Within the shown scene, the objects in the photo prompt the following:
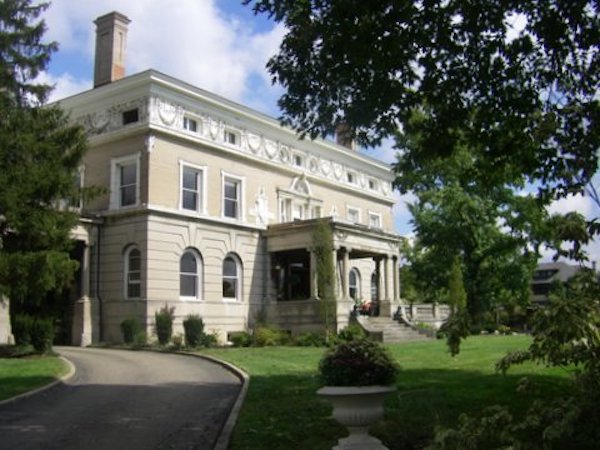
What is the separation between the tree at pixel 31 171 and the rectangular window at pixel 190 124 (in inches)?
364

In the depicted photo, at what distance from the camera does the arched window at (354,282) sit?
41906mm

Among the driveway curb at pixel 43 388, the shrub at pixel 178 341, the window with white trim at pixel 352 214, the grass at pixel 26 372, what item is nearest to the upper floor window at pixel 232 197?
the shrub at pixel 178 341

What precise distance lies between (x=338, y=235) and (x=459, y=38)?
22.1 metres

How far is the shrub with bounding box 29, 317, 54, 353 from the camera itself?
21.6 m

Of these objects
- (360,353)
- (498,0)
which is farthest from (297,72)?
(360,353)

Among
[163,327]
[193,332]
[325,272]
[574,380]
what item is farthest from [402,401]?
[325,272]

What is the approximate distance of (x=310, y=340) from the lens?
28.4m

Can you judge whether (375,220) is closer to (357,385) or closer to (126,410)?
(126,410)

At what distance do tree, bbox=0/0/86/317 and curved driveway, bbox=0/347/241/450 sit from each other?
3101 mm

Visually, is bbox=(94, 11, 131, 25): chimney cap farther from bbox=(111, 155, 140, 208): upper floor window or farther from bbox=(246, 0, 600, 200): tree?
bbox=(246, 0, 600, 200): tree

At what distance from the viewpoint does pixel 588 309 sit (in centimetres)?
621

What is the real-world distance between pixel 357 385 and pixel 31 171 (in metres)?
14.8

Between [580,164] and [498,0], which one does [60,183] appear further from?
[580,164]

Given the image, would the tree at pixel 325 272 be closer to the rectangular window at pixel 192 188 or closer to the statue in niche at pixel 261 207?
the statue in niche at pixel 261 207
